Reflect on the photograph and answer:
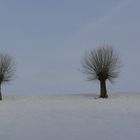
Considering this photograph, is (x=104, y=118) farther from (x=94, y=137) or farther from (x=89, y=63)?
(x=89, y=63)

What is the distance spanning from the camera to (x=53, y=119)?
29.3m

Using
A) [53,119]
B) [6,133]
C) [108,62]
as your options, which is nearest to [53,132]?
[6,133]

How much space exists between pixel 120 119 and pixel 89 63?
34.0 meters

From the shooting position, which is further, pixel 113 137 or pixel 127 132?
pixel 127 132

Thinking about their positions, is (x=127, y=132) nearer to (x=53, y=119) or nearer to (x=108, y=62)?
(x=53, y=119)

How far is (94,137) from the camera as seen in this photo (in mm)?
20516

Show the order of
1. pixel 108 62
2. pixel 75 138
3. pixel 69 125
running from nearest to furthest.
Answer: pixel 75 138 → pixel 69 125 → pixel 108 62

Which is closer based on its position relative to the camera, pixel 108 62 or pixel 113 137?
pixel 113 137

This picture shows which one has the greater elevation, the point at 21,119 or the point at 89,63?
the point at 89,63

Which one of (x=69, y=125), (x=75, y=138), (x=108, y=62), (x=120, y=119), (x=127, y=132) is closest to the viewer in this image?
(x=75, y=138)

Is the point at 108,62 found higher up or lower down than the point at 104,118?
higher up

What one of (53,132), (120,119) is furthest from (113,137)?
(120,119)

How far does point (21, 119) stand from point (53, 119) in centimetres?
234

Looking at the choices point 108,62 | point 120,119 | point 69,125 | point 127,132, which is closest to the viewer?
point 127,132
